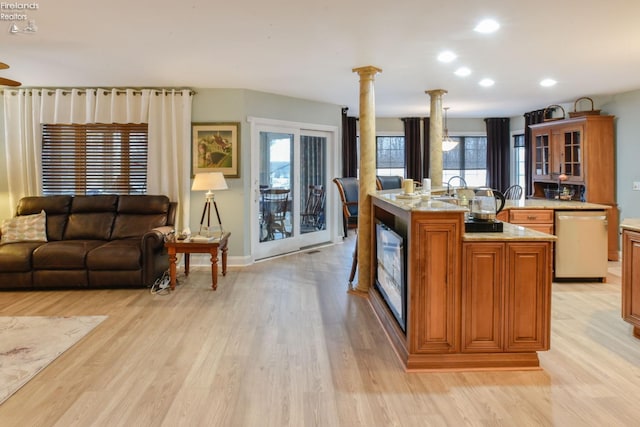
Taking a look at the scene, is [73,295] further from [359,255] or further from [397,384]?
[397,384]

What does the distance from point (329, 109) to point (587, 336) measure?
16.7 ft

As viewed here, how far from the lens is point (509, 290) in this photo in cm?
275

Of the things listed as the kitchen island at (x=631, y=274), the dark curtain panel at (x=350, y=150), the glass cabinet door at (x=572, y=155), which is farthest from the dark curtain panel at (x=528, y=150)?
the kitchen island at (x=631, y=274)

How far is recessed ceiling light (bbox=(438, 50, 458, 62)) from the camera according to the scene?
4199 millimetres

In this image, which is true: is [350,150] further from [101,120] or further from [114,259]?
[114,259]

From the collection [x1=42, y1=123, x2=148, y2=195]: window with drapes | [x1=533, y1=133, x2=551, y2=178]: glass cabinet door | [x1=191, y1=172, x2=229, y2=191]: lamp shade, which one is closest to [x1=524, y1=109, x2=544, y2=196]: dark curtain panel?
[x1=533, y1=133, x2=551, y2=178]: glass cabinet door

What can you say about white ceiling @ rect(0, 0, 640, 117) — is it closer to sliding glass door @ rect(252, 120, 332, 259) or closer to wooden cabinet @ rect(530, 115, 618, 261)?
wooden cabinet @ rect(530, 115, 618, 261)

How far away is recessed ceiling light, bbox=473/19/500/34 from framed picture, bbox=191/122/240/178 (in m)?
3.33

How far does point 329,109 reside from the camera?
23.9 feet

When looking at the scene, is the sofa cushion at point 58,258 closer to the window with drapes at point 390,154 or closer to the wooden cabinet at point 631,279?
the wooden cabinet at point 631,279

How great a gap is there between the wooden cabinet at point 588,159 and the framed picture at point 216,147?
488 cm

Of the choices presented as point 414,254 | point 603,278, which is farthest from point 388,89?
point 414,254

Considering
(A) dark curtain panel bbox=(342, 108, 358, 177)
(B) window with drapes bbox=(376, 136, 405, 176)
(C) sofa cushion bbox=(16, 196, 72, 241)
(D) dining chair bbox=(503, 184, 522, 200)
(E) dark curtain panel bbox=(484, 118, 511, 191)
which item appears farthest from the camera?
(B) window with drapes bbox=(376, 136, 405, 176)

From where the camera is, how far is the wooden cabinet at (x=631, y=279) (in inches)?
125
